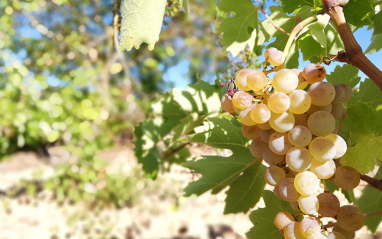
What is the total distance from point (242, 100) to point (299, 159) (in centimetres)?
9

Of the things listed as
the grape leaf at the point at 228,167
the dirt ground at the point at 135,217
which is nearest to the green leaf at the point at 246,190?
Result: the grape leaf at the point at 228,167

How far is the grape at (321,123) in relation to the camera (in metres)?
0.37

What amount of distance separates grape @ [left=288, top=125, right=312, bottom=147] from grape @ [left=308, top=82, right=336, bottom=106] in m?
0.03

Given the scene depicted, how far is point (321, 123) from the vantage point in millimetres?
372

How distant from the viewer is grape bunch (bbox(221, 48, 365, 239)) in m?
0.38

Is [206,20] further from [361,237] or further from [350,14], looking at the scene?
[350,14]

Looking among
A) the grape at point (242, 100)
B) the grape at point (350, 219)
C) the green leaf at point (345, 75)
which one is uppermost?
the green leaf at point (345, 75)

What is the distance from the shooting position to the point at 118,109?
305cm

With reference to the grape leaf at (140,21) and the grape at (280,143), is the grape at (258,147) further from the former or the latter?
the grape leaf at (140,21)

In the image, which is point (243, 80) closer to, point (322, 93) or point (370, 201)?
point (322, 93)

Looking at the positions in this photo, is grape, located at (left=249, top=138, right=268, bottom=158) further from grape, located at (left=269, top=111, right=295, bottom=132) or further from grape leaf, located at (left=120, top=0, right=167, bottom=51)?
grape leaf, located at (left=120, top=0, right=167, bottom=51)

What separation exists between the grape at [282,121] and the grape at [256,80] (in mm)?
36

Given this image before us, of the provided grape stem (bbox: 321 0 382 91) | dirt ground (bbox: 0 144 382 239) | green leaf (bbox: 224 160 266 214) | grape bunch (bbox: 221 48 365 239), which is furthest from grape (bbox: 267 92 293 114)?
dirt ground (bbox: 0 144 382 239)

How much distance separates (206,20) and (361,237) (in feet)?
4.36
